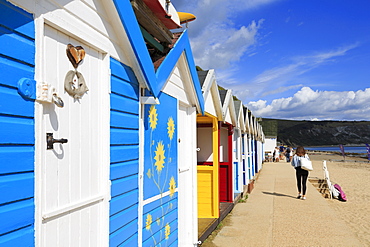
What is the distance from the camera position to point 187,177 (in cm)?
574

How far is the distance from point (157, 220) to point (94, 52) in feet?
7.28

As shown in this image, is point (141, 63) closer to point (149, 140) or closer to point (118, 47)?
point (118, 47)

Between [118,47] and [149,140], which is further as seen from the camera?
[149,140]

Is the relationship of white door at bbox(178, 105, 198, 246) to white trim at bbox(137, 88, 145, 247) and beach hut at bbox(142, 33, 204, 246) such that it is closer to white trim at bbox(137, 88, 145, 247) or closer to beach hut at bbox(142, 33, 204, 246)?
beach hut at bbox(142, 33, 204, 246)

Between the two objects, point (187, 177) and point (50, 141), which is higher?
point (50, 141)

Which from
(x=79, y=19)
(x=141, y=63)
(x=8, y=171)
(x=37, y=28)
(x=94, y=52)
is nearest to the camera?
(x=8, y=171)

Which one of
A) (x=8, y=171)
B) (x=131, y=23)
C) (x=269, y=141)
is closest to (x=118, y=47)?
(x=131, y=23)

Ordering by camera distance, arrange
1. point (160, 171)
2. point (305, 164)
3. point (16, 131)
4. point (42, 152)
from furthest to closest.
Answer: point (305, 164) → point (160, 171) → point (42, 152) → point (16, 131)

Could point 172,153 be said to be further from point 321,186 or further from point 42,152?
point 321,186

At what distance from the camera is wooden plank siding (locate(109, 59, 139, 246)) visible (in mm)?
2977

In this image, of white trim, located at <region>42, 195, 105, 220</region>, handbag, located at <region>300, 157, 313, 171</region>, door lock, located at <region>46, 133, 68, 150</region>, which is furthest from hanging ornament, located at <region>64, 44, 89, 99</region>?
handbag, located at <region>300, 157, 313, 171</region>

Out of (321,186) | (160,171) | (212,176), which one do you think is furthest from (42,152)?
(321,186)

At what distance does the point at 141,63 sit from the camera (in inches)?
130

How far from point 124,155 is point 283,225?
5.80 meters
